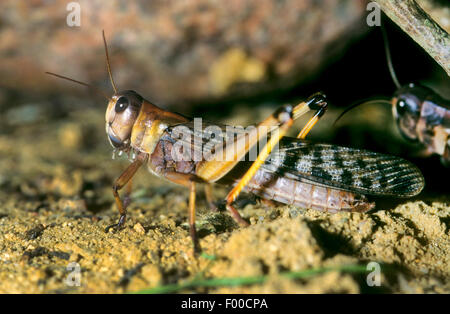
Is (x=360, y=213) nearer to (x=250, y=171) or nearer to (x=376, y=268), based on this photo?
(x=376, y=268)

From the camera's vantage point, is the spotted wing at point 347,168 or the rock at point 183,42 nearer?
the spotted wing at point 347,168

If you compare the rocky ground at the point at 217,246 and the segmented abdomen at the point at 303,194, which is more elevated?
the segmented abdomen at the point at 303,194

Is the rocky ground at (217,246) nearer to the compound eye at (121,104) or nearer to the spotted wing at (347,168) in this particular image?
the spotted wing at (347,168)

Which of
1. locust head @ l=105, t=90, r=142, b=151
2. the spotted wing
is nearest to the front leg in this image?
locust head @ l=105, t=90, r=142, b=151

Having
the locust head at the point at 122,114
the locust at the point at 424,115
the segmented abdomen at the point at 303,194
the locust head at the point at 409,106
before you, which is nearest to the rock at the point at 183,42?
the locust at the point at 424,115

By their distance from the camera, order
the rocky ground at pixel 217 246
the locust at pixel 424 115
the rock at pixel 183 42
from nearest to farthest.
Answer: the rocky ground at pixel 217 246, the locust at pixel 424 115, the rock at pixel 183 42

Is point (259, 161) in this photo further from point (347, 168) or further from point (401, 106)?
point (401, 106)
